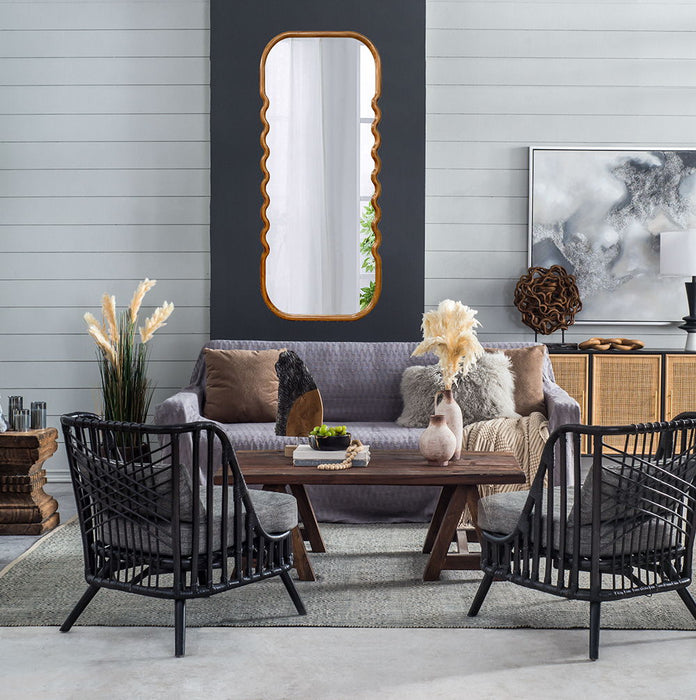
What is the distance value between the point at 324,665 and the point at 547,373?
8.78 ft

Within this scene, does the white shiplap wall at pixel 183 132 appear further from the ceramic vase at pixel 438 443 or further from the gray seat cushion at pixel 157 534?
the gray seat cushion at pixel 157 534

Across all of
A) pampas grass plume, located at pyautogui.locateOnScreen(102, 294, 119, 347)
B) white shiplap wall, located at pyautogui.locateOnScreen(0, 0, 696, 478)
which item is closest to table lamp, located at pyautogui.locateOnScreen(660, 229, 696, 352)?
white shiplap wall, located at pyautogui.locateOnScreen(0, 0, 696, 478)

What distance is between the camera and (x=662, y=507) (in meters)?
2.54

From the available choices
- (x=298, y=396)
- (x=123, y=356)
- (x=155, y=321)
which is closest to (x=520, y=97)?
(x=155, y=321)

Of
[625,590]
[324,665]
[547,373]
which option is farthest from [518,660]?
[547,373]

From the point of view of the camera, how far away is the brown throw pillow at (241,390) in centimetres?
466

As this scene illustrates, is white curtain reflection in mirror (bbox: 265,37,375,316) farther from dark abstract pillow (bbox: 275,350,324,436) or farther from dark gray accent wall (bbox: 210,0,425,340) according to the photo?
dark abstract pillow (bbox: 275,350,324,436)

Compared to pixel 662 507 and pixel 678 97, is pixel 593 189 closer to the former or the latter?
pixel 678 97

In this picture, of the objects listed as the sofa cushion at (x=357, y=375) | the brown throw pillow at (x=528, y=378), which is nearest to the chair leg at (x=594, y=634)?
the brown throw pillow at (x=528, y=378)

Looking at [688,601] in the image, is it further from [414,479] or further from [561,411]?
[561,411]

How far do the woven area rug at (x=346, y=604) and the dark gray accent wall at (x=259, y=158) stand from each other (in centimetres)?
199

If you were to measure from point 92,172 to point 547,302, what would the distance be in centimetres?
277

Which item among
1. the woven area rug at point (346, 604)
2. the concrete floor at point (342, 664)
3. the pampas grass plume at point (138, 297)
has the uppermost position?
the pampas grass plume at point (138, 297)

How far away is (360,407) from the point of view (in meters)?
4.88
